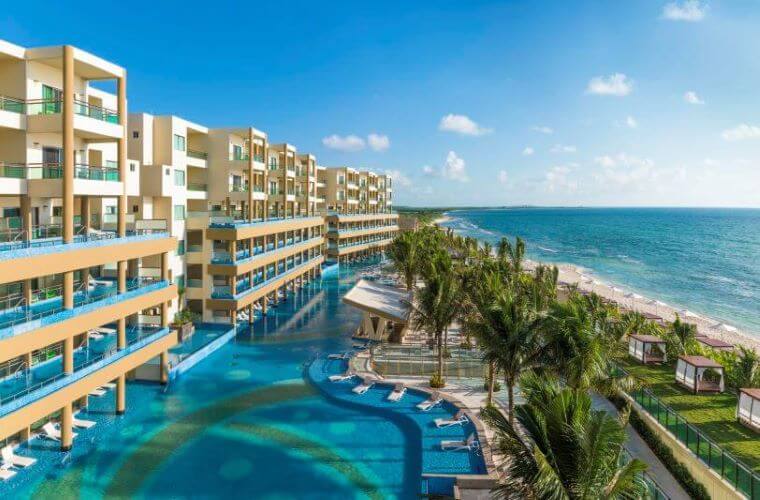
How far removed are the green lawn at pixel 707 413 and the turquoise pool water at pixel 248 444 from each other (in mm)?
8007

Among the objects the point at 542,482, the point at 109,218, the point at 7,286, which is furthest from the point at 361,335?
the point at 542,482

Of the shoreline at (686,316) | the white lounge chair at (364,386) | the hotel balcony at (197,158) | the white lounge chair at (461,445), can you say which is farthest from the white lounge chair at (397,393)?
the hotel balcony at (197,158)

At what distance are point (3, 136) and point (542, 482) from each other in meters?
22.7

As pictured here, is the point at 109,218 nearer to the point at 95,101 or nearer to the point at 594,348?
the point at 95,101

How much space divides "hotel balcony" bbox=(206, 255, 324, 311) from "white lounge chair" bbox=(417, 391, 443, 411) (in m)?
16.2

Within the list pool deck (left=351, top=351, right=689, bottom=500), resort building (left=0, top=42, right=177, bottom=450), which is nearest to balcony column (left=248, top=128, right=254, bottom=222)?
resort building (left=0, top=42, right=177, bottom=450)

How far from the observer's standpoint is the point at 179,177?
3319 centimetres

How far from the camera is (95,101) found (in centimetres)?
2578

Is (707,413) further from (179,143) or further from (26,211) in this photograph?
(179,143)

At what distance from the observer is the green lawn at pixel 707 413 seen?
625 inches

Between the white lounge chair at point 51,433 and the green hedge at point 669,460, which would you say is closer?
the green hedge at point 669,460

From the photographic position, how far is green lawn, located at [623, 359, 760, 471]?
52.1 feet

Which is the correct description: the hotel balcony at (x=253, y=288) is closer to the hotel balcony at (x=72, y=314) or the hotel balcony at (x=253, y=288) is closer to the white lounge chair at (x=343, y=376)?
the hotel balcony at (x=72, y=314)

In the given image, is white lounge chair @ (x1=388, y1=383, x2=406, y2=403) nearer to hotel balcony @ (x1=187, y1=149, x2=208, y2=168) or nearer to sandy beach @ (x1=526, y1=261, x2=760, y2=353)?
hotel balcony @ (x1=187, y1=149, x2=208, y2=168)
